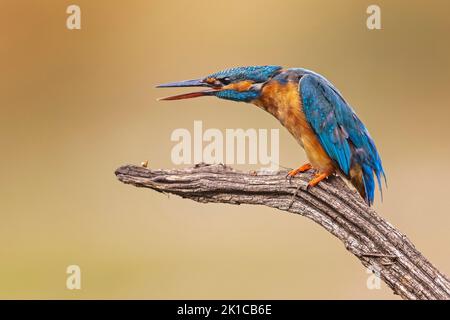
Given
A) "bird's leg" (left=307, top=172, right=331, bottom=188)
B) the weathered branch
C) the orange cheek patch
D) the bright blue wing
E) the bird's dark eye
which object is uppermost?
the bird's dark eye

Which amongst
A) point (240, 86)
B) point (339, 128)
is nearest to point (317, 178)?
point (339, 128)

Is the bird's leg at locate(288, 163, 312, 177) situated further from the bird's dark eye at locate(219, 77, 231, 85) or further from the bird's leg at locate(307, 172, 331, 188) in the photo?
the bird's dark eye at locate(219, 77, 231, 85)

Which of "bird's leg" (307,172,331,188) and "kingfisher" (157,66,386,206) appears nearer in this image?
"bird's leg" (307,172,331,188)

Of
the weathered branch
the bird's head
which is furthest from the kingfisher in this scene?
the weathered branch

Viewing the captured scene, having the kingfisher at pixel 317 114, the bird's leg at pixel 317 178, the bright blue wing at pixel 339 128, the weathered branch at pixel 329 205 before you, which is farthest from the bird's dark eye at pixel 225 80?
the bird's leg at pixel 317 178

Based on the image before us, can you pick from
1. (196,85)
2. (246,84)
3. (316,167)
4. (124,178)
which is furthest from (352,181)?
(124,178)

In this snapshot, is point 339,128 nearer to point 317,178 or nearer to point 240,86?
point 317,178

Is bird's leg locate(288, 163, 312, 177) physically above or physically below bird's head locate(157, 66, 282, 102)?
below

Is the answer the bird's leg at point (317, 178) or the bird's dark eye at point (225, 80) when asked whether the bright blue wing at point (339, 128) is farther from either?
the bird's dark eye at point (225, 80)
